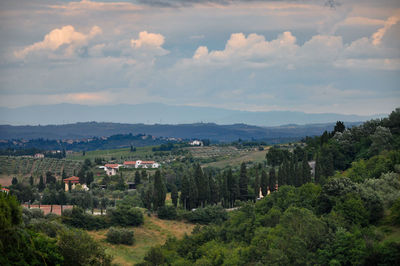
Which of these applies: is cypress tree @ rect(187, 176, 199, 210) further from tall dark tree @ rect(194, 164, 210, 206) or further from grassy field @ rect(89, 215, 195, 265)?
grassy field @ rect(89, 215, 195, 265)

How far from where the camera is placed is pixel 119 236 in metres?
61.1

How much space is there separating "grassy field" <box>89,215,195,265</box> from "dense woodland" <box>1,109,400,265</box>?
1.52 meters

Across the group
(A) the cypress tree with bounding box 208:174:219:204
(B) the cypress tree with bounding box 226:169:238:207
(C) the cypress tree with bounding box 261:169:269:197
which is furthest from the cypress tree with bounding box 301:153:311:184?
(A) the cypress tree with bounding box 208:174:219:204

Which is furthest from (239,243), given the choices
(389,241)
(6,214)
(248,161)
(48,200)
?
(248,161)

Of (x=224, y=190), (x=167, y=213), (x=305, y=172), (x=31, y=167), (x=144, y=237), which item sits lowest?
(x=144, y=237)

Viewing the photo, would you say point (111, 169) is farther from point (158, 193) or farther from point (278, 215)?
point (278, 215)

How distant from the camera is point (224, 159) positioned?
505ft

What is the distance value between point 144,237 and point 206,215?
11.6 meters

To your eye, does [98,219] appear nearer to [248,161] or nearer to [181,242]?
[181,242]

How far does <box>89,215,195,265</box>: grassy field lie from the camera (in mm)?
56719

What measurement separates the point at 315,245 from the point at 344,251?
3.34 m

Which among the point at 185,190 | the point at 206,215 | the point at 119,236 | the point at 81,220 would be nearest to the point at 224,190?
the point at 185,190

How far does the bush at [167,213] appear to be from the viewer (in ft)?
243

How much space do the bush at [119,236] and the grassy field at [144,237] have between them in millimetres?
770
